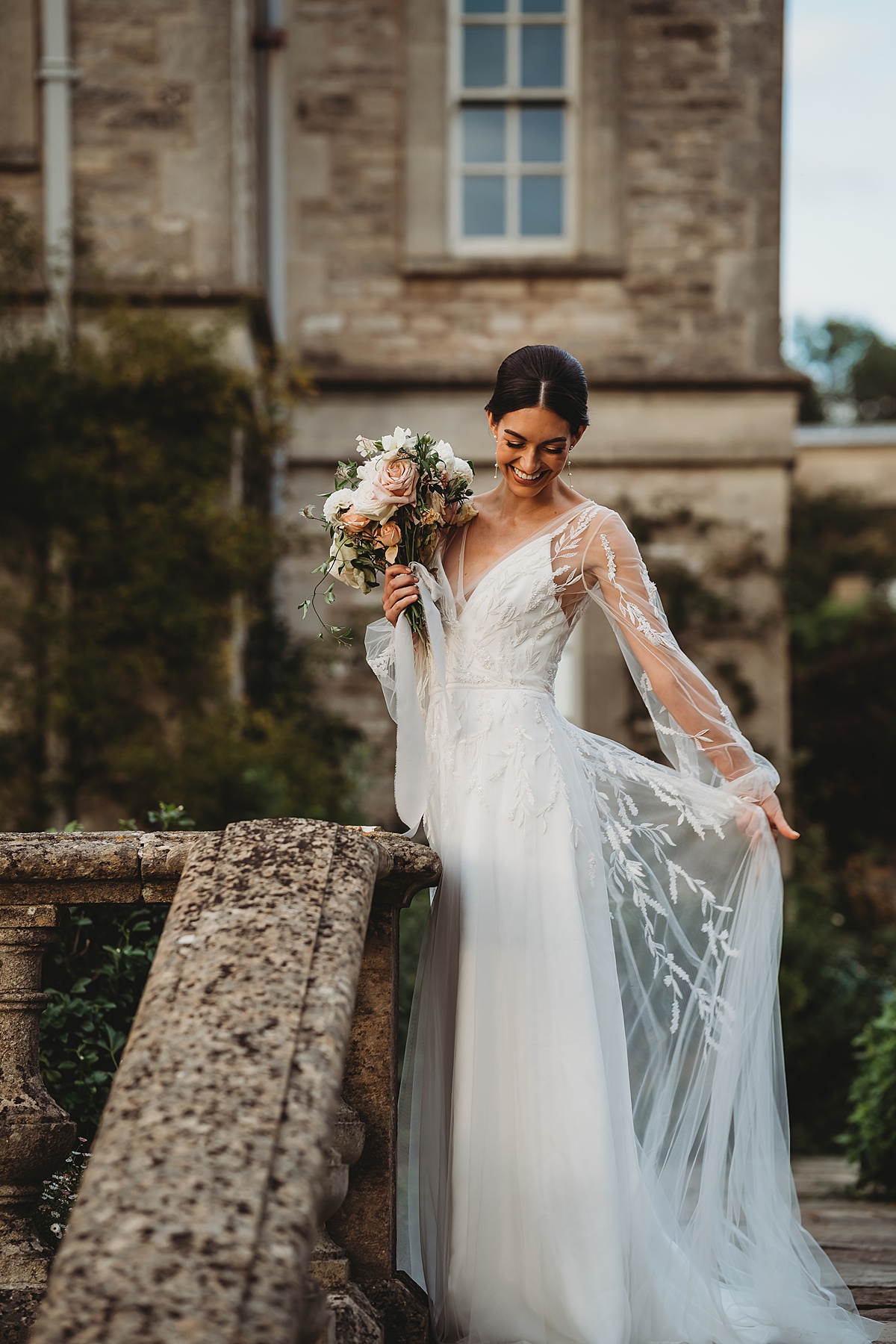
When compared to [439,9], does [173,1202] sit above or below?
below

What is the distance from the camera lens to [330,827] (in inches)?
83.4

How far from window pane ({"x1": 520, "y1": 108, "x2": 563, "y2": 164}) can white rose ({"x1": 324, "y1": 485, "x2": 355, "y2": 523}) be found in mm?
6614

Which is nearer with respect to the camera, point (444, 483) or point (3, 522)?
point (444, 483)

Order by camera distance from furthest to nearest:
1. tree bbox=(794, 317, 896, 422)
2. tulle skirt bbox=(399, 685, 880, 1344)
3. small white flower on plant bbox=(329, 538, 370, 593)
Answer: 1. tree bbox=(794, 317, 896, 422)
2. small white flower on plant bbox=(329, 538, 370, 593)
3. tulle skirt bbox=(399, 685, 880, 1344)

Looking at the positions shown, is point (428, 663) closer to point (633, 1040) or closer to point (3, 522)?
point (633, 1040)

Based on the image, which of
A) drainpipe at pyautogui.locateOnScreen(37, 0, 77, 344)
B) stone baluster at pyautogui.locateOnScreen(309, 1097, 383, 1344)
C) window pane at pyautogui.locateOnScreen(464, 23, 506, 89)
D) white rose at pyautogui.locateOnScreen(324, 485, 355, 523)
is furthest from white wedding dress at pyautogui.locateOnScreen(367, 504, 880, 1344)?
window pane at pyautogui.locateOnScreen(464, 23, 506, 89)

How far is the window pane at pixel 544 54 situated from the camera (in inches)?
337

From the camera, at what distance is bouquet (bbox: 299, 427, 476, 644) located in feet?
9.02

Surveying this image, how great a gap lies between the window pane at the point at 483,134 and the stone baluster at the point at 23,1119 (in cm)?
748

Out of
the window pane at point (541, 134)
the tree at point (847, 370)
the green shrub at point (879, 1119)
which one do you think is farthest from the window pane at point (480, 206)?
the tree at point (847, 370)

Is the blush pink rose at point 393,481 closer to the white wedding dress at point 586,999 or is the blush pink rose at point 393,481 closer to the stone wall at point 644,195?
the white wedding dress at point 586,999

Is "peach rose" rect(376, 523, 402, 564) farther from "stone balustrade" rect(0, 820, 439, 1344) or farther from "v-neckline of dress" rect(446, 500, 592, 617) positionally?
"stone balustrade" rect(0, 820, 439, 1344)

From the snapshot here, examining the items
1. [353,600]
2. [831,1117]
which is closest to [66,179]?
[353,600]

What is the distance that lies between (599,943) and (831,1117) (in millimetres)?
4672
